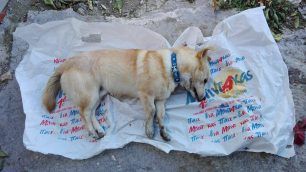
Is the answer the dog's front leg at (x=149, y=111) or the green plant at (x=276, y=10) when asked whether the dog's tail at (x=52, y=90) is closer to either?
the dog's front leg at (x=149, y=111)

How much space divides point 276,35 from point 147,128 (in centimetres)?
183

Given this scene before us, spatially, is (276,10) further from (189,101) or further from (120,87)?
(120,87)

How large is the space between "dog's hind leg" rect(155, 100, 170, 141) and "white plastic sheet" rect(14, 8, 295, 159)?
0.06 m

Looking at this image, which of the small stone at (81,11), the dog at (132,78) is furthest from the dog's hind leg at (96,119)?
the small stone at (81,11)

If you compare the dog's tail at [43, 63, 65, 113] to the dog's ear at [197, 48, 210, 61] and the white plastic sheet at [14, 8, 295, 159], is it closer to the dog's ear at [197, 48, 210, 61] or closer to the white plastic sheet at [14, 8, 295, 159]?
the white plastic sheet at [14, 8, 295, 159]

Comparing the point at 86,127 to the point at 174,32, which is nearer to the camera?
the point at 86,127

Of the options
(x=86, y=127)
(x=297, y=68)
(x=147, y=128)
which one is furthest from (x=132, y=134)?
(x=297, y=68)

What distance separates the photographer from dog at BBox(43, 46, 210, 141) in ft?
11.9

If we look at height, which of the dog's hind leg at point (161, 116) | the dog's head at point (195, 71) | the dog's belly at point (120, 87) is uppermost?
the dog's head at point (195, 71)

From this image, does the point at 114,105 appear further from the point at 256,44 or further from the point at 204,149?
the point at 256,44

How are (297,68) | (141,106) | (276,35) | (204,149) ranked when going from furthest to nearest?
(276,35), (297,68), (141,106), (204,149)

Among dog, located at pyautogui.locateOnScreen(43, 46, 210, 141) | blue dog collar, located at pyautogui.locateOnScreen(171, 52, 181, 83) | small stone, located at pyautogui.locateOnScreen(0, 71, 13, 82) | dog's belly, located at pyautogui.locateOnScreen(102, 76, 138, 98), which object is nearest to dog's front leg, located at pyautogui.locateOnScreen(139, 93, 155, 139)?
dog, located at pyautogui.locateOnScreen(43, 46, 210, 141)

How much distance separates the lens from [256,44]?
13.1 ft

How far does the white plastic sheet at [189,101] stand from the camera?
353 cm
